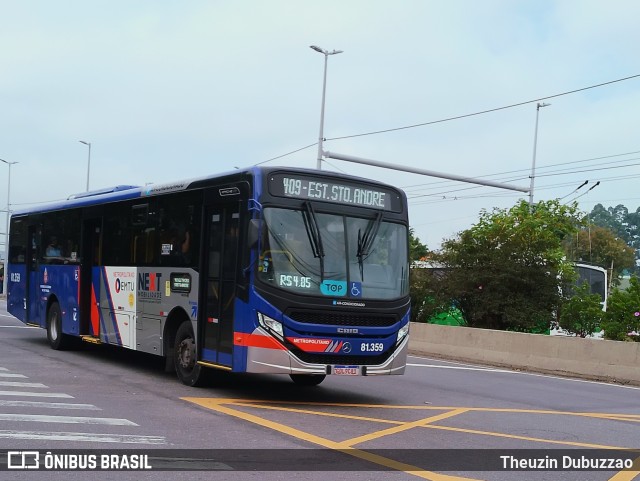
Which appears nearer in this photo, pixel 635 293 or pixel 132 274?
pixel 132 274

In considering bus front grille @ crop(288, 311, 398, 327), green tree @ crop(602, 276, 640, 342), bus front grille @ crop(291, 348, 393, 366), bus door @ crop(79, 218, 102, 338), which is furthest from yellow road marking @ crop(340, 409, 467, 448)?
green tree @ crop(602, 276, 640, 342)

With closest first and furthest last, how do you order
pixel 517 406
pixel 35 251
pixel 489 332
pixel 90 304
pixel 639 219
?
pixel 517 406, pixel 90 304, pixel 35 251, pixel 489 332, pixel 639 219

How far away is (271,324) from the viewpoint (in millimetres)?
10906

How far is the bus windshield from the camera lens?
1106 centimetres

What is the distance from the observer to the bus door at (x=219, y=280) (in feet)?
37.9

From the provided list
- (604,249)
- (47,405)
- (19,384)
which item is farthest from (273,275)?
(604,249)

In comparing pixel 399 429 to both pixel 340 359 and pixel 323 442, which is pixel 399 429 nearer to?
pixel 323 442

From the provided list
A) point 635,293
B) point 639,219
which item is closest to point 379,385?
point 635,293

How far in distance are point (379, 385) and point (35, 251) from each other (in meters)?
9.70

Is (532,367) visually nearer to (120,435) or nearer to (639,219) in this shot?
(120,435)

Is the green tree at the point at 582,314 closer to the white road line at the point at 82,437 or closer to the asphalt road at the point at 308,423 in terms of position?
the asphalt road at the point at 308,423

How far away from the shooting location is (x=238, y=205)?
38.1ft

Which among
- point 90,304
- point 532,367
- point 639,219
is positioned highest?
point 639,219

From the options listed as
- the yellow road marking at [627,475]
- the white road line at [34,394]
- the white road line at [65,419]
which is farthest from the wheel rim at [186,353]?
the yellow road marking at [627,475]
